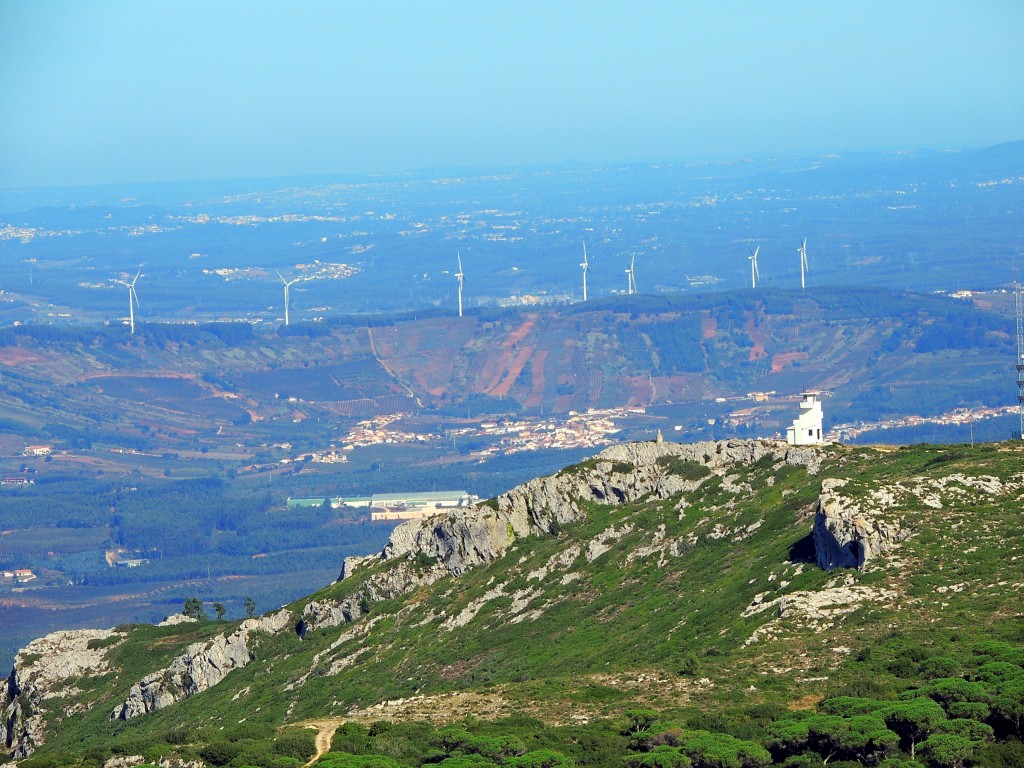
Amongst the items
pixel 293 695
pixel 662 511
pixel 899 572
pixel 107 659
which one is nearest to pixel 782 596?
pixel 899 572

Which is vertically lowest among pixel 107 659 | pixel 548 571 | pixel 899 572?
pixel 107 659

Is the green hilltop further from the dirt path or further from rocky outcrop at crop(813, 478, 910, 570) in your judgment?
the dirt path

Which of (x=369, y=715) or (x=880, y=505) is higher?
(x=880, y=505)

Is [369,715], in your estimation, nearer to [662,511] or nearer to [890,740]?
[890,740]

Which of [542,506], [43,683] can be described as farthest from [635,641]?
[43,683]

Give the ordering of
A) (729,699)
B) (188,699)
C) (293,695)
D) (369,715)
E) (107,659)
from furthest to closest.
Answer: (107,659), (188,699), (293,695), (369,715), (729,699)

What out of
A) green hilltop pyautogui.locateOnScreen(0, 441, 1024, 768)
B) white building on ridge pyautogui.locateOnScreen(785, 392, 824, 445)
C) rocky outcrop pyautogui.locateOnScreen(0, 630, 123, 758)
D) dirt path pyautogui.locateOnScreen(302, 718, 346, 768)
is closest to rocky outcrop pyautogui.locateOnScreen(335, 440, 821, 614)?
green hilltop pyautogui.locateOnScreen(0, 441, 1024, 768)
